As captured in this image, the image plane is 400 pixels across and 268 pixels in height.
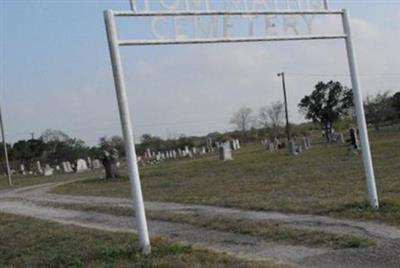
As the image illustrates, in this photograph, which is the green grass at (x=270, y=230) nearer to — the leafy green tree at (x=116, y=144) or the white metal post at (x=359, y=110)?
the white metal post at (x=359, y=110)

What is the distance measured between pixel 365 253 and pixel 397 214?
8.75 ft

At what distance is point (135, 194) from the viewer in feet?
28.9

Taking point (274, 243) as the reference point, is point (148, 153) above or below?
above

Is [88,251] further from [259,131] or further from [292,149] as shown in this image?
[259,131]

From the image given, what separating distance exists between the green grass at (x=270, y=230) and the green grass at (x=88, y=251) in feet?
4.27

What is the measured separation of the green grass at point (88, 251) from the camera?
8.02 meters

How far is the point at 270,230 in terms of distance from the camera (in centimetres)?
1001

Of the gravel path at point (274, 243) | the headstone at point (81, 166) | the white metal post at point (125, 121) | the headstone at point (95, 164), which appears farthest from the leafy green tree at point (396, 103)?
the white metal post at point (125, 121)

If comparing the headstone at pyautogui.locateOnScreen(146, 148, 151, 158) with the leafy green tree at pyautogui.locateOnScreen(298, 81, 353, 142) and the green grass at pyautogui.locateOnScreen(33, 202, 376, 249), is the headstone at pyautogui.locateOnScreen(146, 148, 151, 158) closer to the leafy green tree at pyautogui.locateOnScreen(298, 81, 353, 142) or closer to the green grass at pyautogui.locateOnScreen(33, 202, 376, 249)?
the leafy green tree at pyautogui.locateOnScreen(298, 81, 353, 142)

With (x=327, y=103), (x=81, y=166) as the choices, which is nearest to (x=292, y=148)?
(x=327, y=103)

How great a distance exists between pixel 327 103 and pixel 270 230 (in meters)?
58.4

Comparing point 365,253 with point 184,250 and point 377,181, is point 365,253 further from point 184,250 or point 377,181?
point 377,181

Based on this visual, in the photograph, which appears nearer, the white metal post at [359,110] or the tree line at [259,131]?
the white metal post at [359,110]

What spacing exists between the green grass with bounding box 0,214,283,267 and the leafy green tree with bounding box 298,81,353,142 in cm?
5450
